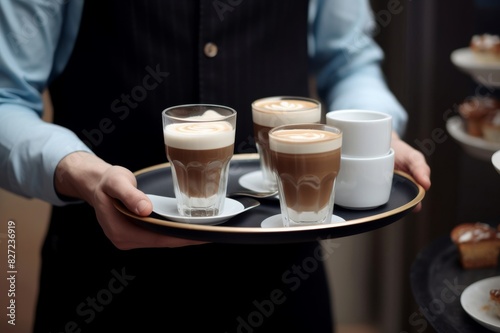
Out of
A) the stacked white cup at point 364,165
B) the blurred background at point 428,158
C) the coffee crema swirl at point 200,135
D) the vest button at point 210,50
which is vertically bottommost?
the blurred background at point 428,158

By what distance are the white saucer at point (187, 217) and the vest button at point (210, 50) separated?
37 centimetres

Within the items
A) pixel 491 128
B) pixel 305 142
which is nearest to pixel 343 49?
pixel 491 128

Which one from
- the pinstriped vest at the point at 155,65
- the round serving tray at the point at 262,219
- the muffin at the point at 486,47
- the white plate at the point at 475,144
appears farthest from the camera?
the muffin at the point at 486,47

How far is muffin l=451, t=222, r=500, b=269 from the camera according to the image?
1247 mm

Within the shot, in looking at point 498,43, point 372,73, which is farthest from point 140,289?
point 498,43

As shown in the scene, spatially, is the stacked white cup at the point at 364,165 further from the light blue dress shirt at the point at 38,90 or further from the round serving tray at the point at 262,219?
the light blue dress shirt at the point at 38,90

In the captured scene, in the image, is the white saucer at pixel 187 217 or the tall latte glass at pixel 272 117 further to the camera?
the tall latte glass at pixel 272 117

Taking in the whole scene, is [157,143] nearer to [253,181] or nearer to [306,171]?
[253,181]

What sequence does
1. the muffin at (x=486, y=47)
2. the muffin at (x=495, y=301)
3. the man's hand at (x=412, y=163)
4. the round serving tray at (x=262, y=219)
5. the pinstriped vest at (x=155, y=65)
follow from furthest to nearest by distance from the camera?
the muffin at (x=486, y=47), the pinstriped vest at (x=155, y=65), the man's hand at (x=412, y=163), the muffin at (x=495, y=301), the round serving tray at (x=262, y=219)

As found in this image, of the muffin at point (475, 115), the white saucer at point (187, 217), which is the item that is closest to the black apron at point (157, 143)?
the white saucer at point (187, 217)

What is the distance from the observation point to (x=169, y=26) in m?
1.40

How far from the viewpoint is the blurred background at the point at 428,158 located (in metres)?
2.01

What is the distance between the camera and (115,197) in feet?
3.43

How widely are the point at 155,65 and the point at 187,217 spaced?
18.5 inches
